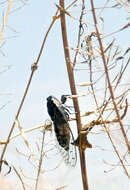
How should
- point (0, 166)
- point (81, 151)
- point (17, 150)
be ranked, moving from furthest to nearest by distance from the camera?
1. point (17, 150)
2. point (0, 166)
3. point (81, 151)

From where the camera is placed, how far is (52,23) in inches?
30.7

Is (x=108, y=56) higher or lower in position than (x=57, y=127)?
higher

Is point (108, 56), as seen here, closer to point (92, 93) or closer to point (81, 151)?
point (92, 93)

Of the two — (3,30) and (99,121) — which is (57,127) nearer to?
(99,121)

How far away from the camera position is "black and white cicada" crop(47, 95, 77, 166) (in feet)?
2.47

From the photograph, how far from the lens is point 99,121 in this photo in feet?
2.53

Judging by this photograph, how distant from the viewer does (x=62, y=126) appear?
0.75m

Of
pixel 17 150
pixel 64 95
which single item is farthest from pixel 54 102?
pixel 17 150

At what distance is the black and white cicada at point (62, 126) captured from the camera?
2.47 ft

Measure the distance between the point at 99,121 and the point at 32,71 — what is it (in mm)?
159

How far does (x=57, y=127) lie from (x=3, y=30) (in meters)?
0.23

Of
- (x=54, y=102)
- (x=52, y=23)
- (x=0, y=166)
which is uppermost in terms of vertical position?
(x=52, y=23)

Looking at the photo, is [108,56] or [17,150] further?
[17,150]

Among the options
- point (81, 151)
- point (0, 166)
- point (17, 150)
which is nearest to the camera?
point (81, 151)
